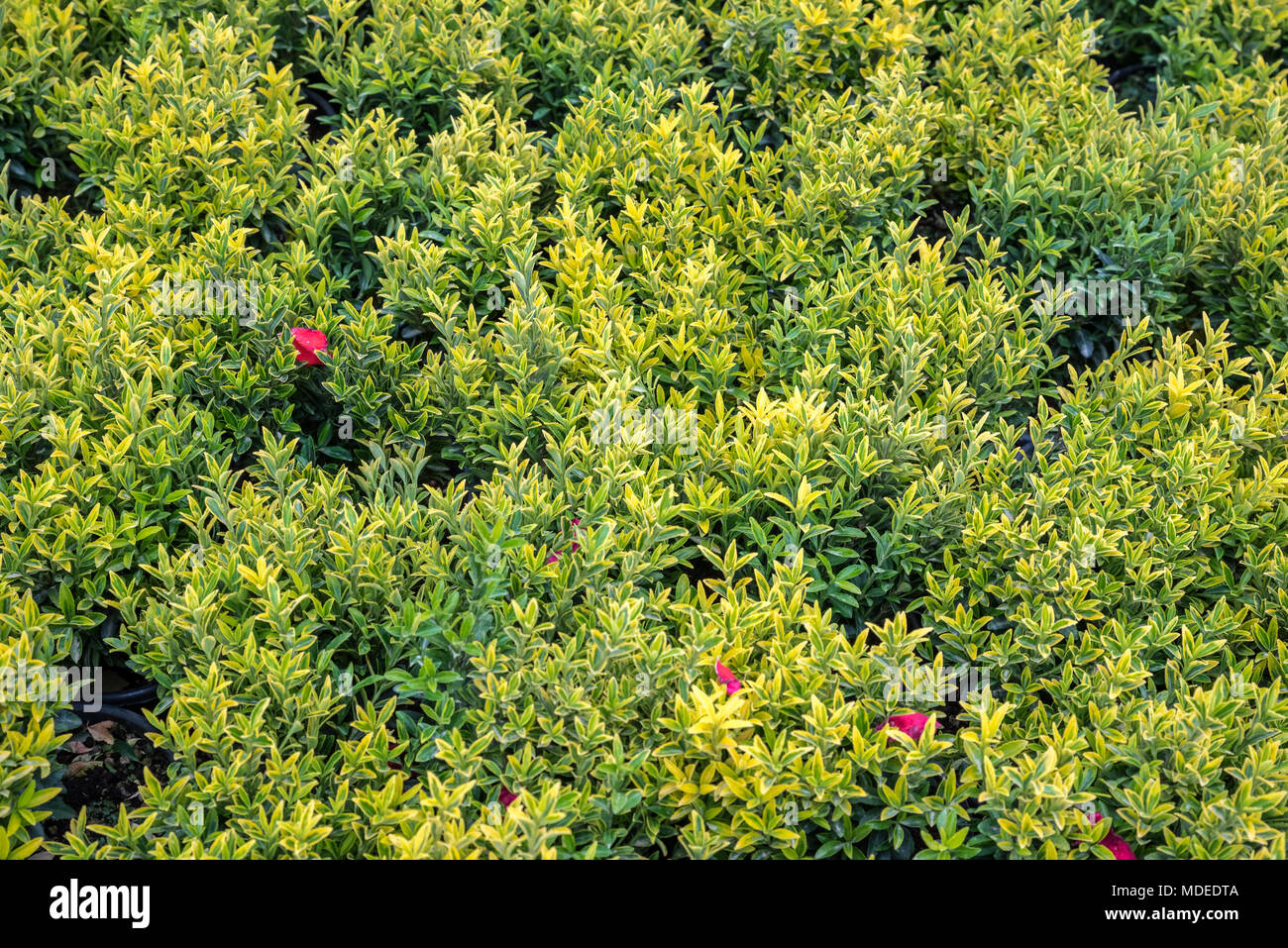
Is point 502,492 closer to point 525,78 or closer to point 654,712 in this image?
point 654,712

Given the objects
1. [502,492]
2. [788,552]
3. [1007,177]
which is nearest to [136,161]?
[502,492]

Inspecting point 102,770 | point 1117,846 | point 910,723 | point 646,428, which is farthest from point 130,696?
point 1117,846

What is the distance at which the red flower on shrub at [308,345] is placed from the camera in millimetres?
4059

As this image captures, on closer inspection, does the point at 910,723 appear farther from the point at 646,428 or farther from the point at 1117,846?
the point at 646,428

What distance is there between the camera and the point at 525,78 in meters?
5.27

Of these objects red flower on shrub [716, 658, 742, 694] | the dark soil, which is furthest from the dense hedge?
the dark soil

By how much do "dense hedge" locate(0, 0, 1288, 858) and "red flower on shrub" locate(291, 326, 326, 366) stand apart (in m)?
0.04

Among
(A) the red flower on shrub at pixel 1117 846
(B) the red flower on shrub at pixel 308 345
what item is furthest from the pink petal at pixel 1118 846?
(B) the red flower on shrub at pixel 308 345

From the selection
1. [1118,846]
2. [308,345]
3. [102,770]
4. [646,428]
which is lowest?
[1118,846]

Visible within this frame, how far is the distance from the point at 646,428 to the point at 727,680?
1.00 meters

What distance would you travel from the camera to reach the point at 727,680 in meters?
3.22

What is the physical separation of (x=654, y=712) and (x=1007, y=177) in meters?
2.90

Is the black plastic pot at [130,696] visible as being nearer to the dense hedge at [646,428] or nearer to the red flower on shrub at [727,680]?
the dense hedge at [646,428]

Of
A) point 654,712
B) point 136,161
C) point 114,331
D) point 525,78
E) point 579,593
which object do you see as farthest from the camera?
point 525,78
